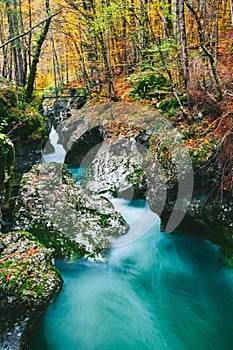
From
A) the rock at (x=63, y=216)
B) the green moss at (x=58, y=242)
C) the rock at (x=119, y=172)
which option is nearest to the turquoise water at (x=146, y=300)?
the green moss at (x=58, y=242)

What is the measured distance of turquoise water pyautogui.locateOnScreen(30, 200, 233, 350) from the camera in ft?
13.1

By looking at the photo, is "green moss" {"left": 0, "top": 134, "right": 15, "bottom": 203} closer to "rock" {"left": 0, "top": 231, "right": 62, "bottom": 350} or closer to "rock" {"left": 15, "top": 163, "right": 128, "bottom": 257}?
"rock" {"left": 15, "top": 163, "right": 128, "bottom": 257}

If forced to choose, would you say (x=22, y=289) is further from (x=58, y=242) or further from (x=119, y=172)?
(x=119, y=172)

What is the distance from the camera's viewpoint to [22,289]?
136 inches

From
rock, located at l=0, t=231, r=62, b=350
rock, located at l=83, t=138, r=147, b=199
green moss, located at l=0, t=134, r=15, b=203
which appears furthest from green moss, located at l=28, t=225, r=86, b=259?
rock, located at l=83, t=138, r=147, b=199

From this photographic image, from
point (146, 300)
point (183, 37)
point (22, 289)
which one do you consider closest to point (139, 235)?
point (146, 300)

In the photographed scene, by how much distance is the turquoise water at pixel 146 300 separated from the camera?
4008mm

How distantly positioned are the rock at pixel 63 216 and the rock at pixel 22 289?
1.55 metres

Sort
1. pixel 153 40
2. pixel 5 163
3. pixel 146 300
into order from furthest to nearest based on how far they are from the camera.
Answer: pixel 153 40
pixel 146 300
pixel 5 163

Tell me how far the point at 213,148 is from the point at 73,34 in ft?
34.5

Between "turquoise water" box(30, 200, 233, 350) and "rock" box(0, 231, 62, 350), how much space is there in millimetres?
670

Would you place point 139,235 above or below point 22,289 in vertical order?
below

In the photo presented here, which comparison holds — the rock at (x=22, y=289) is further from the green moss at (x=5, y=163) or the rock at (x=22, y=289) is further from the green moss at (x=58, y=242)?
the green moss at (x=58, y=242)

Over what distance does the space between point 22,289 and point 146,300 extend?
241cm
